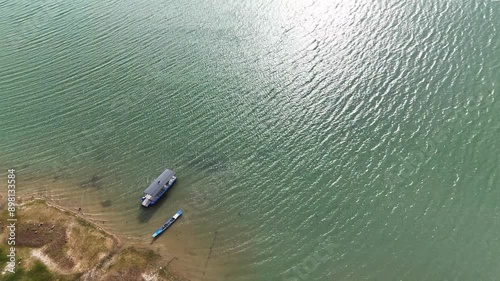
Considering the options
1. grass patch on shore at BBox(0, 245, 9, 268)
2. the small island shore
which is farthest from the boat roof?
grass patch on shore at BBox(0, 245, 9, 268)

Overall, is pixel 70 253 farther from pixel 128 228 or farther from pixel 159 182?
pixel 159 182

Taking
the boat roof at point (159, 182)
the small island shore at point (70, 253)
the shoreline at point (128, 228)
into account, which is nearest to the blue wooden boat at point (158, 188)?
the boat roof at point (159, 182)

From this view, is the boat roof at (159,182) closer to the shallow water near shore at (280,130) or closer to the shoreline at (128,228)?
the shallow water near shore at (280,130)

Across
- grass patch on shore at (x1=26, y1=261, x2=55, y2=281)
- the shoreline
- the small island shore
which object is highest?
the shoreline

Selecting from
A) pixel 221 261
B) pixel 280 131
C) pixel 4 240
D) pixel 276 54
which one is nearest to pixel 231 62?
pixel 276 54

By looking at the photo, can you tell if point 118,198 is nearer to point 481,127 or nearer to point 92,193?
point 92,193

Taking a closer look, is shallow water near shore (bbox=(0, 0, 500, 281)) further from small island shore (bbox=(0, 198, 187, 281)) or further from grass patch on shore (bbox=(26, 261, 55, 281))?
grass patch on shore (bbox=(26, 261, 55, 281))
